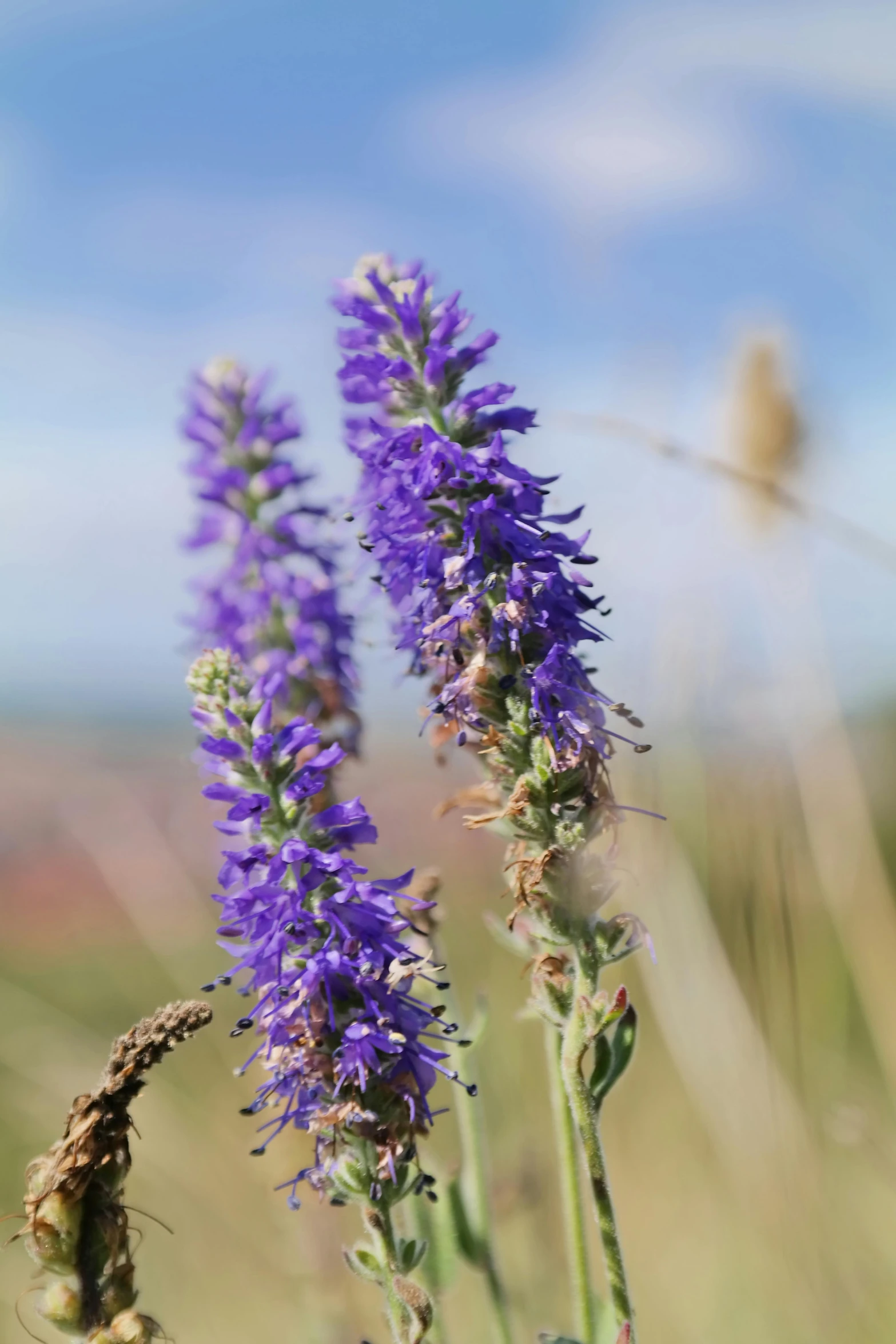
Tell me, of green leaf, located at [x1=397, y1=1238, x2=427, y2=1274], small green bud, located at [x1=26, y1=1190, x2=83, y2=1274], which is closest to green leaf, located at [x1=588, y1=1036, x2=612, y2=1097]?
green leaf, located at [x1=397, y1=1238, x2=427, y2=1274]

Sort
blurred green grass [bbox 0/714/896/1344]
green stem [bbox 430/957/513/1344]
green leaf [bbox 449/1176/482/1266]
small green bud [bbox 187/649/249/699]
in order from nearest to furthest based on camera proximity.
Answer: small green bud [bbox 187/649/249/699]
green stem [bbox 430/957/513/1344]
green leaf [bbox 449/1176/482/1266]
blurred green grass [bbox 0/714/896/1344]

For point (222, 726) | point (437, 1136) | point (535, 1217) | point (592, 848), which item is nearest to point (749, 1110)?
point (535, 1217)

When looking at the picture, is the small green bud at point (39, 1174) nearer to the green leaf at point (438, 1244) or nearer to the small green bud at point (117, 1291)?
the small green bud at point (117, 1291)

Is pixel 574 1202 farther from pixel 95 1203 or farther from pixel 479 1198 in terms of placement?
pixel 95 1203

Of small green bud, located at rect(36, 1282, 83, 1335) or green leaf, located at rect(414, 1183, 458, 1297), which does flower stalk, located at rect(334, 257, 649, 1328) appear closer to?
green leaf, located at rect(414, 1183, 458, 1297)

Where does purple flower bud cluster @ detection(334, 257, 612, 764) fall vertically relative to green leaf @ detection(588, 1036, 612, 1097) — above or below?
above

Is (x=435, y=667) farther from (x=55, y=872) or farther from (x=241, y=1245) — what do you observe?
(x=55, y=872)

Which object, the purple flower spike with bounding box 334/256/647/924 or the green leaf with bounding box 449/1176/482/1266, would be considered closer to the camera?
the purple flower spike with bounding box 334/256/647/924

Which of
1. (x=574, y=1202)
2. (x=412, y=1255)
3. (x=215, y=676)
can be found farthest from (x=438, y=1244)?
(x=215, y=676)
